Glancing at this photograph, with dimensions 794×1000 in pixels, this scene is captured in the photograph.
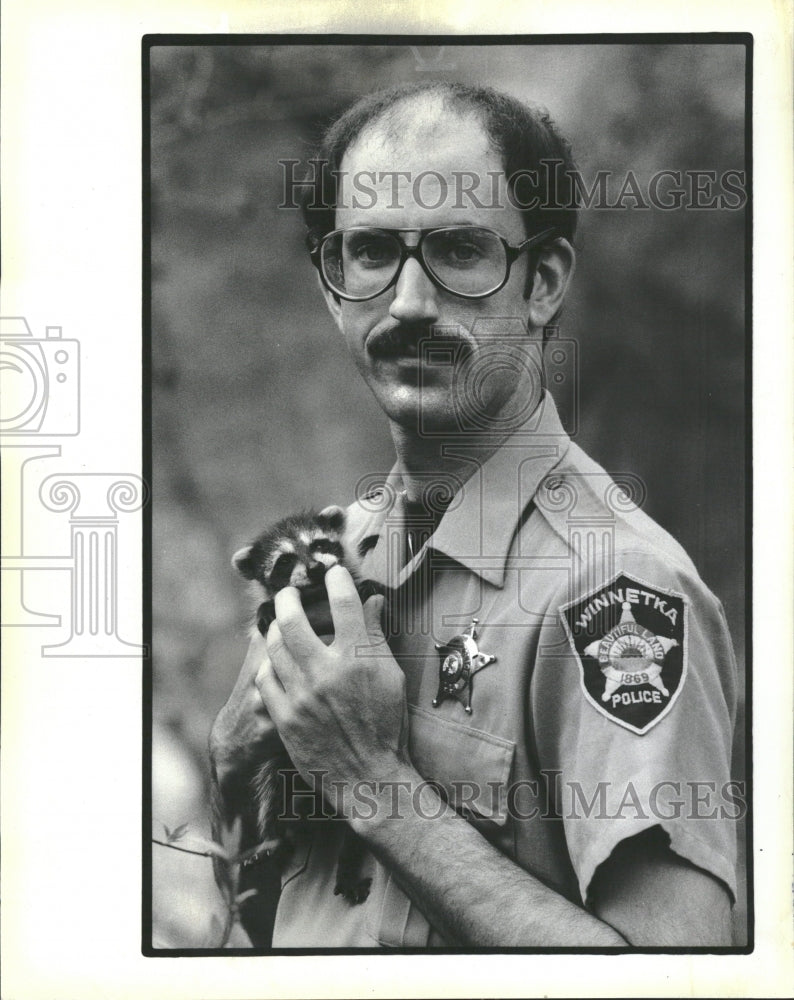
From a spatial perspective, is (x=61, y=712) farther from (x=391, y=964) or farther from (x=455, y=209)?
(x=455, y=209)

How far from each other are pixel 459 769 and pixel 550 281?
123 centimetres

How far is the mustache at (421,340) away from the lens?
290 cm

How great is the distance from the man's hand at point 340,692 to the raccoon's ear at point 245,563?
5.0 inches

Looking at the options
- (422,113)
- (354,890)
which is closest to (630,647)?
(354,890)

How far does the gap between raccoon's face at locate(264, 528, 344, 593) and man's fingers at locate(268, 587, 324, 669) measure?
0.04 meters

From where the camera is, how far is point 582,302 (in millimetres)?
2938

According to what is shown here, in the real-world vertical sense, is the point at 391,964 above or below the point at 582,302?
below

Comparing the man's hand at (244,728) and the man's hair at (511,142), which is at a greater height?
the man's hair at (511,142)

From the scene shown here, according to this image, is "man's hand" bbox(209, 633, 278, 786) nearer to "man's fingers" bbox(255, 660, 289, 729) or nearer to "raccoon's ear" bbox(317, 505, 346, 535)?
"man's fingers" bbox(255, 660, 289, 729)

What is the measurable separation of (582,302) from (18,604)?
162 centimetres

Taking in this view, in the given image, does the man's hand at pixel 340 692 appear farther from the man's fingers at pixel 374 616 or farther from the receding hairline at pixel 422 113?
the receding hairline at pixel 422 113

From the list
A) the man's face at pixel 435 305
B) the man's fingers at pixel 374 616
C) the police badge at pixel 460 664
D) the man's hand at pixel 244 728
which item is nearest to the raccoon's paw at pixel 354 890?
the man's hand at pixel 244 728

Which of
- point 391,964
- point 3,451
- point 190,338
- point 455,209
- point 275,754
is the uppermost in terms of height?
point 455,209

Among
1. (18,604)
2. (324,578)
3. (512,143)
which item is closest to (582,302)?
(512,143)
